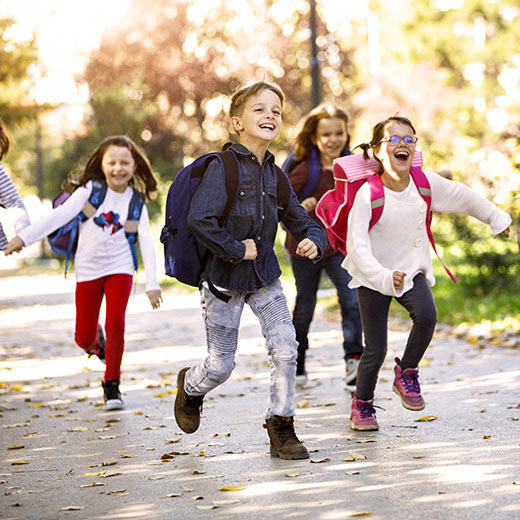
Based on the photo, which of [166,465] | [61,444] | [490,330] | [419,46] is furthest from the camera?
[419,46]

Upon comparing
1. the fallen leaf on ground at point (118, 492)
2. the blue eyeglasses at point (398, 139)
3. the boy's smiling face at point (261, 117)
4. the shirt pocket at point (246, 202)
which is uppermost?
the boy's smiling face at point (261, 117)

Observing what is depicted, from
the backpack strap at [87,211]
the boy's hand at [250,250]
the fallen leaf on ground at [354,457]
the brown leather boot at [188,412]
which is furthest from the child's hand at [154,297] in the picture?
the fallen leaf on ground at [354,457]

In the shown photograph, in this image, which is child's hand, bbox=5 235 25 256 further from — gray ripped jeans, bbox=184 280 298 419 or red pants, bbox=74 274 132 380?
gray ripped jeans, bbox=184 280 298 419

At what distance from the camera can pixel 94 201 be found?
24.2 feet

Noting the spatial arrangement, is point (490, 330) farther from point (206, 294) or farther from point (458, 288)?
point (206, 294)

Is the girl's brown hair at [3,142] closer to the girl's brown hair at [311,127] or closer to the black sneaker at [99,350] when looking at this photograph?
the black sneaker at [99,350]

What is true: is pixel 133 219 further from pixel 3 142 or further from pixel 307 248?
pixel 307 248

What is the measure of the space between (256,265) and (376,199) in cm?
87

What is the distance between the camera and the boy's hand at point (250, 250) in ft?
16.9

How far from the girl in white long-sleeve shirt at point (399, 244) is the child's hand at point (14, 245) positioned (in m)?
2.22

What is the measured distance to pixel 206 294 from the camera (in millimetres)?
5441

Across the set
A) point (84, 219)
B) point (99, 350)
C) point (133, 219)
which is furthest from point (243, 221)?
point (99, 350)

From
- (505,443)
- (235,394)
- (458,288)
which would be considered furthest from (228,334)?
(458,288)

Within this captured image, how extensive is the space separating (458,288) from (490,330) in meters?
3.43
